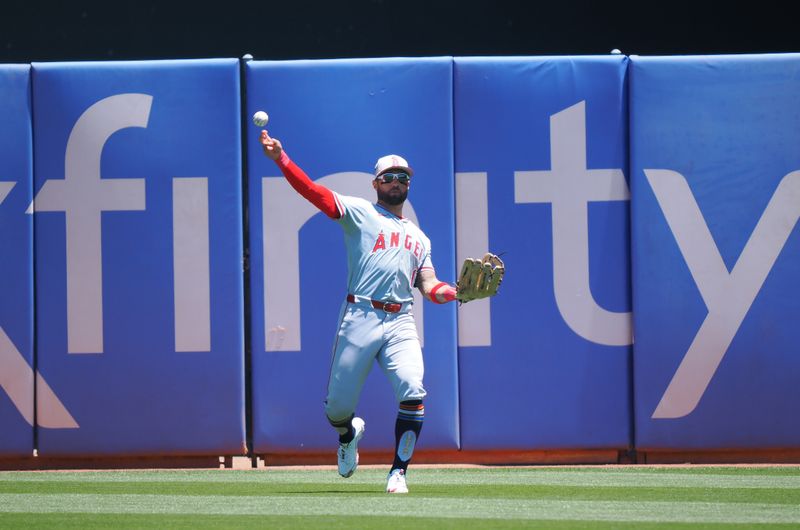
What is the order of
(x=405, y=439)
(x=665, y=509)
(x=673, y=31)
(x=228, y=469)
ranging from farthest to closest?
(x=673, y=31) < (x=228, y=469) < (x=405, y=439) < (x=665, y=509)

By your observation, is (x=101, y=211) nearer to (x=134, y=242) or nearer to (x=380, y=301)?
(x=134, y=242)

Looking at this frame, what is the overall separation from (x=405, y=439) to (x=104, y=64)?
3.85 metres

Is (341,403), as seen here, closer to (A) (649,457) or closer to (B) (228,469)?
(B) (228,469)

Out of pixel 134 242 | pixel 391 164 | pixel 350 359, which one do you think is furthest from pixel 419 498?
pixel 134 242

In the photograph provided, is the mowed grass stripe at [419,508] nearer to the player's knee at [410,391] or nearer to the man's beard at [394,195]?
the player's knee at [410,391]

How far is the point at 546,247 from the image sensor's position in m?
9.66

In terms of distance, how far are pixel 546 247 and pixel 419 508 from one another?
11.6ft

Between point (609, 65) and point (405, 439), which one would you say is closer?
point (405, 439)

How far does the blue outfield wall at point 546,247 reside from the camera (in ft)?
31.6

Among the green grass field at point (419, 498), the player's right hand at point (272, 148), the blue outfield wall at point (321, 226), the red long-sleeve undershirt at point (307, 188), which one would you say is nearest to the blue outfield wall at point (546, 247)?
the blue outfield wall at point (321, 226)

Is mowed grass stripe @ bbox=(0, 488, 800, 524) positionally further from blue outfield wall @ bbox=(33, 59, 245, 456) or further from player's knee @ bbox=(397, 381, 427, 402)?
blue outfield wall @ bbox=(33, 59, 245, 456)

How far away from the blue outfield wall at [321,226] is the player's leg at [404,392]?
6.49 feet

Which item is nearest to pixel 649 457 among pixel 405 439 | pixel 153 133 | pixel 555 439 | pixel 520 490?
pixel 555 439

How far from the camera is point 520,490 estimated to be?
768cm
